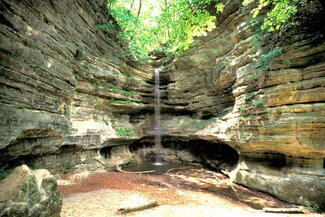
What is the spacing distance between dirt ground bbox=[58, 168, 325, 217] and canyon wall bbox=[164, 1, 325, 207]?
96cm

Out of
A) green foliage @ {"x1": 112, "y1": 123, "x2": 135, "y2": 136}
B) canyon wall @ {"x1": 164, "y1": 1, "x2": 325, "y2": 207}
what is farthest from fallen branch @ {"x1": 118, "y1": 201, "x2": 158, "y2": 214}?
green foliage @ {"x1": 112, "y1": 123, "x2": 135, "y2": 136}

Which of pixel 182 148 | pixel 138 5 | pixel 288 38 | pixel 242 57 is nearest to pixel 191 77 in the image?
pixel 242 57

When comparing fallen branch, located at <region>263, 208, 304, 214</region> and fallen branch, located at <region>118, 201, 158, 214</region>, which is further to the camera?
fallen branch, located at <region>263, 208, 304, 214</region>

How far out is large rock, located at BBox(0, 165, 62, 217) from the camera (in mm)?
3021

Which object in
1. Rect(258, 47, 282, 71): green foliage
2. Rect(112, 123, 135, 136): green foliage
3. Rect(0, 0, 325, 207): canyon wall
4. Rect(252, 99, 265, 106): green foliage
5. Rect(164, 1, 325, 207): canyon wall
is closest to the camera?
Rect(0, 0, 325, 207): canyon wall

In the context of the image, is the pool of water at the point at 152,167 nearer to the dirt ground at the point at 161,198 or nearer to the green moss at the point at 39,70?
the dirt ground at the point at 161,198

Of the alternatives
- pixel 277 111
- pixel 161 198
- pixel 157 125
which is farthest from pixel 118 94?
pixel 277 111

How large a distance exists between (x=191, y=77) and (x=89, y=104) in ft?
30.3

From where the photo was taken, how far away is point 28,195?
11.0 feet

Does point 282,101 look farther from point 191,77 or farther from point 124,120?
point 124,120

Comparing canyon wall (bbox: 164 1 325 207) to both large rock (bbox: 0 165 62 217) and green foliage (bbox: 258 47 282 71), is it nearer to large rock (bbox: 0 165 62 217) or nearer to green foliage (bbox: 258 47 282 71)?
green foliage (bbox: 258 47 282 71)

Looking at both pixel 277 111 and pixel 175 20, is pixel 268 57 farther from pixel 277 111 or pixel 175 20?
pixel 175 20

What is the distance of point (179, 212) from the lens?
5.26 metres

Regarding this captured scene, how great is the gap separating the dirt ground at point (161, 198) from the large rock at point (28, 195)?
1143mm
